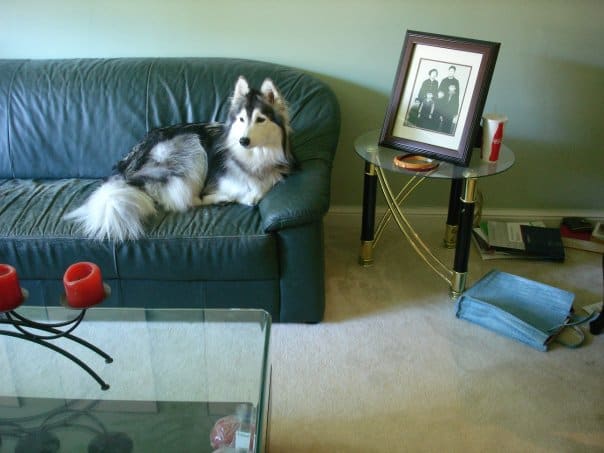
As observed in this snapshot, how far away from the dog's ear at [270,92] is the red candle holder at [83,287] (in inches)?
43.7

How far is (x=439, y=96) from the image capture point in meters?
2.31

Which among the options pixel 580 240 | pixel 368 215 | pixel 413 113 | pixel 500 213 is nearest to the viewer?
pixel 413 113

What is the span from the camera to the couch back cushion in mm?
2598

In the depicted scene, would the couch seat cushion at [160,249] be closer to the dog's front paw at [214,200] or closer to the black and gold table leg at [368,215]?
the dog's front paw at [214,200]

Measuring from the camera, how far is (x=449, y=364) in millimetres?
2100

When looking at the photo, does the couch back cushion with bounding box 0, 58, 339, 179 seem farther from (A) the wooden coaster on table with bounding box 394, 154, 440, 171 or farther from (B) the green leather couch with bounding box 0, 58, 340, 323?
(A) the wooden coaster on table with bounding box 394, 154, 440, 171

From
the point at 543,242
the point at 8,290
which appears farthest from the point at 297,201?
the point at 543,242

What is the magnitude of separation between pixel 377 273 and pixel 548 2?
4.58ft

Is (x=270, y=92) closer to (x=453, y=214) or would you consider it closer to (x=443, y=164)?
(x=443, y=164)

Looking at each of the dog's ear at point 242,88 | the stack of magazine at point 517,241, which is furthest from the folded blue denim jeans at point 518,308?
the dog's ear at point 242,88

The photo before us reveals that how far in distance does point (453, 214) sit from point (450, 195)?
94mm

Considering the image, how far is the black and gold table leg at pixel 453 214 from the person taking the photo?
2.73m

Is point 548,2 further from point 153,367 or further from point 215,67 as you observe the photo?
point 153,367

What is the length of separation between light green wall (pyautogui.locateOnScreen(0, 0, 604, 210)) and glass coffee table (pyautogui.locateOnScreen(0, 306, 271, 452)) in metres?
1.48
